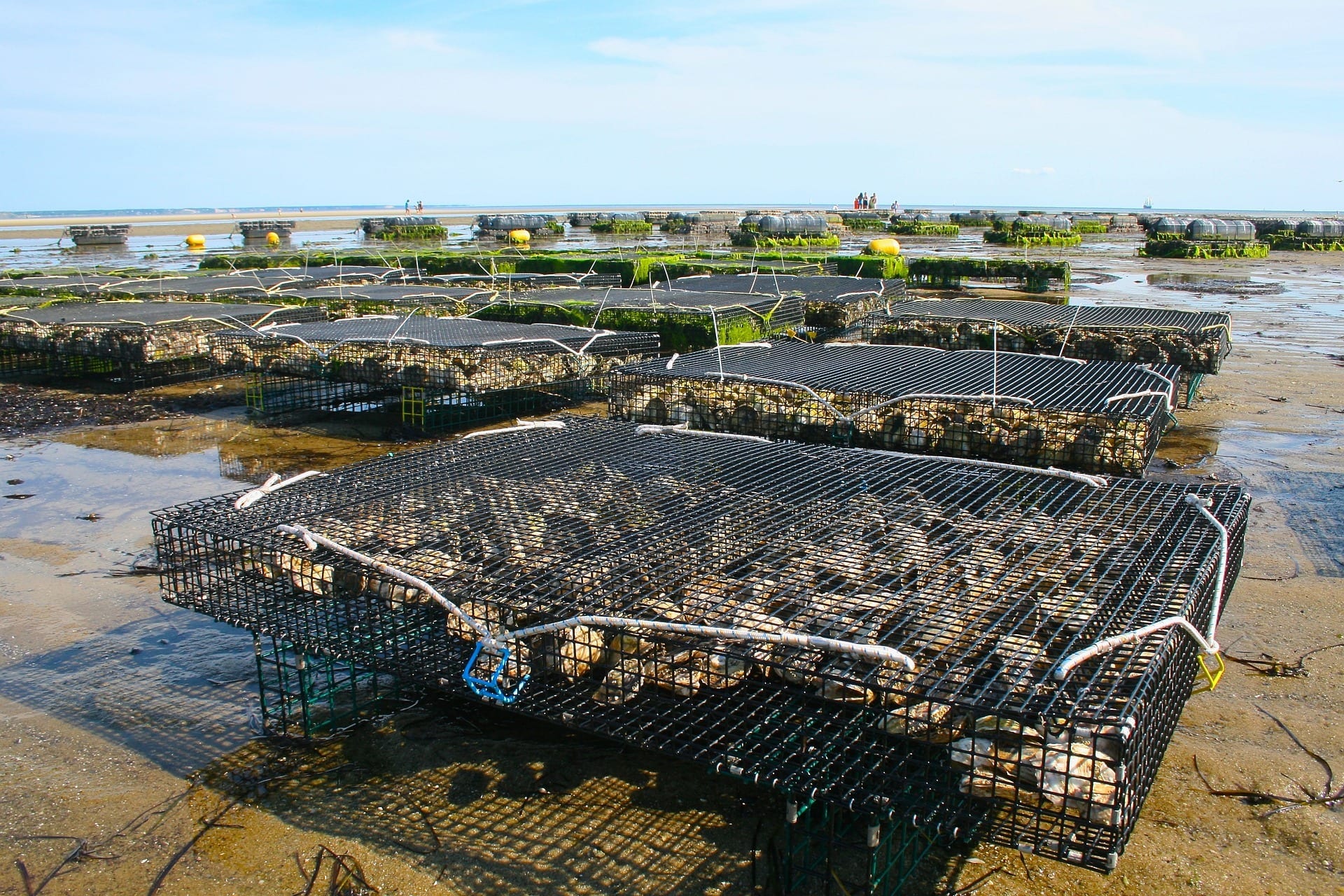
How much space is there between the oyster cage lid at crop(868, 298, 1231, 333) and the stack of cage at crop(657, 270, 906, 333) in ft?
4.49

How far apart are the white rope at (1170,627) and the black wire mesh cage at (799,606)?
23 millimetres

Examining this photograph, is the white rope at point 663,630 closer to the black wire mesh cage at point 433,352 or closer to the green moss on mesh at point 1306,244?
the black wire mesh cage at point 433,352

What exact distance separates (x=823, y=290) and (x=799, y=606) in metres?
16.7

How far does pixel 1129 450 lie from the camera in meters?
8.61

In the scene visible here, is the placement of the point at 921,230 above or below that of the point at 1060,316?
above

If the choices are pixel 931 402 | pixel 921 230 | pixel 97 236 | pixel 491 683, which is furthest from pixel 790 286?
pixel 97 236

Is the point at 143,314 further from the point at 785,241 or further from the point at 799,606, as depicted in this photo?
the point at 785,241

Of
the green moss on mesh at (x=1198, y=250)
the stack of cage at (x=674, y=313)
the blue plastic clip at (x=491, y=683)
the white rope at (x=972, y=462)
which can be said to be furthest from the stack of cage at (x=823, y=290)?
the green moss on mesh at (x=1198, y=250)

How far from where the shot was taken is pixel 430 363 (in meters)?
13.4

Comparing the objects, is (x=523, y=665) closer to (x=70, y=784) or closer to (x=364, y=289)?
(x=70, y=784)

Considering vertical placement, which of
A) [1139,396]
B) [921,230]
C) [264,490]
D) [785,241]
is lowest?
[264,490]

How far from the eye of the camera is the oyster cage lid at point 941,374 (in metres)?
9.53

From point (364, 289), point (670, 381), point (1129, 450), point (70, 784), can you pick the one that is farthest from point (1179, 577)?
point (364, 289)

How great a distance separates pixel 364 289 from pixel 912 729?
2117 centimetres
